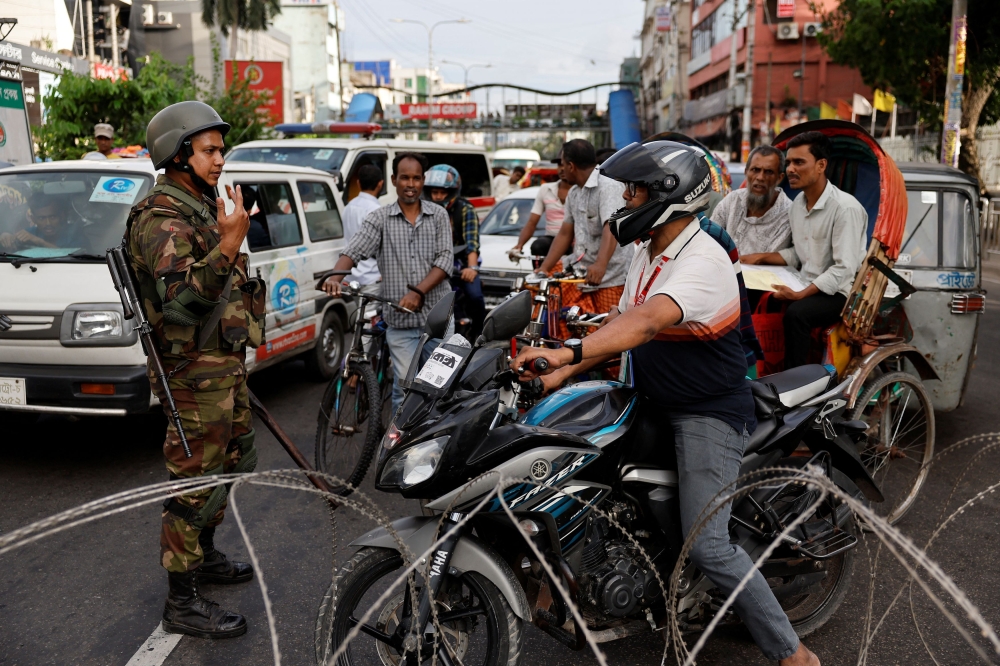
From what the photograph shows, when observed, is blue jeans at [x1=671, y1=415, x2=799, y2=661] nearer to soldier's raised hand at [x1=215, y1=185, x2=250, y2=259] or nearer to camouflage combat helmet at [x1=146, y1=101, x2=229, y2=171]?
soldier's raised hand at [x1=215, y1=185, x2=250, y2=259]

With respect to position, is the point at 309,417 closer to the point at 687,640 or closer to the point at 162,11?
the point at 687,640

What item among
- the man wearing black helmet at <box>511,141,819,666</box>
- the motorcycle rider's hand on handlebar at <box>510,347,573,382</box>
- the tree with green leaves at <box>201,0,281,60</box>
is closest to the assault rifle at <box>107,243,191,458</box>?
the motorcycle rider's hand on handlebar at <box>510,347,573,382</box>

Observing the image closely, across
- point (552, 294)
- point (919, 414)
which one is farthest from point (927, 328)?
point (552, 294)

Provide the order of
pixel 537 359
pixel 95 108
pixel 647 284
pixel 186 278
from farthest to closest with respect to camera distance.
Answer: pixel 95 108, pixel 186 278, pixel 647 284, pixel 537 359

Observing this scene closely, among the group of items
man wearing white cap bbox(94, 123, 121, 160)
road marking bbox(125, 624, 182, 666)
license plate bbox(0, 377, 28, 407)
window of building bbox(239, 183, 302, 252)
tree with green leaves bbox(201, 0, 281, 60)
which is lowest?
road marking bbox(125, 624, 182, 666)

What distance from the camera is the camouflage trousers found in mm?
3498

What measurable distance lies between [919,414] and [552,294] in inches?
92.9

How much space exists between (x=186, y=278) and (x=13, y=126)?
1179cm

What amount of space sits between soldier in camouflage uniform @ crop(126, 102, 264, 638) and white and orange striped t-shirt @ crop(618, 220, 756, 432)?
164 centimetres

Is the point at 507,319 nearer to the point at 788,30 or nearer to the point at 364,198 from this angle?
the point at 364,198

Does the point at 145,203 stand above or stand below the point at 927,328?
above

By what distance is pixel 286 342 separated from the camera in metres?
6.91

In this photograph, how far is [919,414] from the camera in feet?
16.9

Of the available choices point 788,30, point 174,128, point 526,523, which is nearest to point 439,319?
point 526,523
